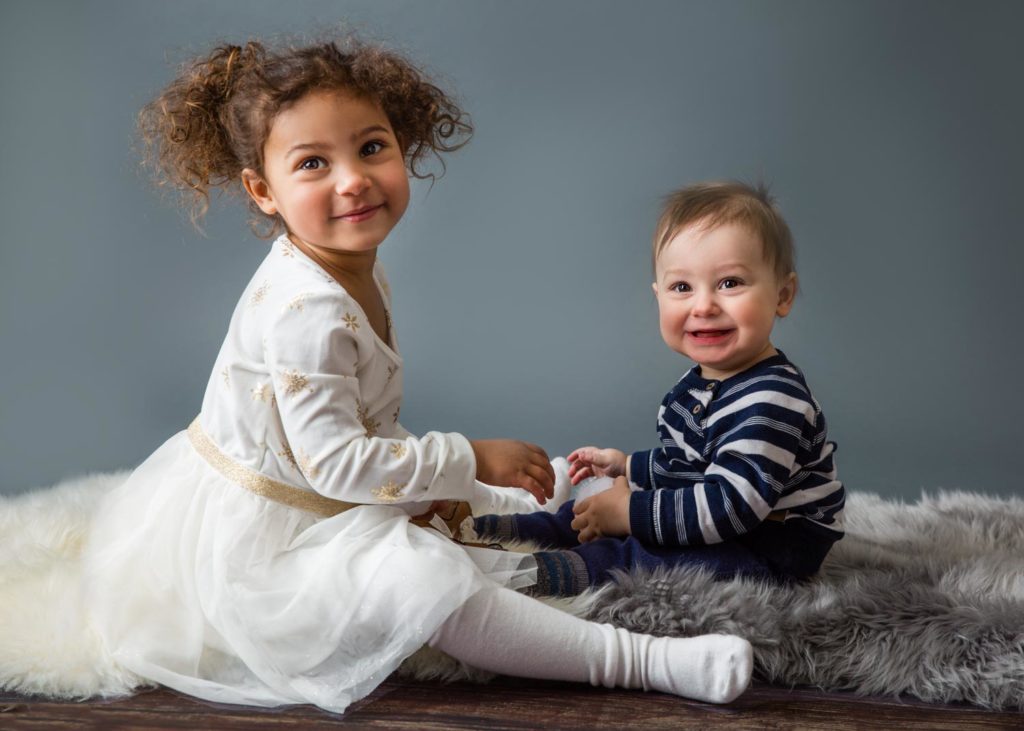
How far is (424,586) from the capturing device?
168 centimetres

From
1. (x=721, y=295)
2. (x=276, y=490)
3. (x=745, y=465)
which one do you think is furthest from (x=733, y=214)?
(x=276, y=490)

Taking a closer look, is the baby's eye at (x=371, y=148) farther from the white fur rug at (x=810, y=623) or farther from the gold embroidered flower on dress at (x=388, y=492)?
the white fur rug at (x=810, y=623)

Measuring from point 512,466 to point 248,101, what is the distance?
71 cm

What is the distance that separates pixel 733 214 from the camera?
79.6 inches

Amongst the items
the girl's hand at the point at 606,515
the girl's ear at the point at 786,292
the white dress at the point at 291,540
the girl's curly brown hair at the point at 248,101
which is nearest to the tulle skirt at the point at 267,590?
the white dress at the point at 291,540

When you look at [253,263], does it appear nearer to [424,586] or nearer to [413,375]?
[413,375]

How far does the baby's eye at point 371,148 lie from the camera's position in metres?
1.89

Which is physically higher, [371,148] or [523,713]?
[371,148]

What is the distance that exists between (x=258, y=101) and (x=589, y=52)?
176cm

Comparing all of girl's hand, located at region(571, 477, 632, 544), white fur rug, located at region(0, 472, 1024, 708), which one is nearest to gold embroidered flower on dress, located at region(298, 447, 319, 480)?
white fur rug, located at region(0, 472, 1024, 708)

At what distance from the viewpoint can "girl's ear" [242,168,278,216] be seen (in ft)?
6.33

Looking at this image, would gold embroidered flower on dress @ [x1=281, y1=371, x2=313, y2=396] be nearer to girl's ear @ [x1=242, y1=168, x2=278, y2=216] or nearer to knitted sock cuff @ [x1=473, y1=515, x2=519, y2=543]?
girl's ear @ [x1=242, y1=168, x2=278, y2=216]

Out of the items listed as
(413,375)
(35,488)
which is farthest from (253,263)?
(35,488)

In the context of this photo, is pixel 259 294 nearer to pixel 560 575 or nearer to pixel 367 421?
pixel 367 421
